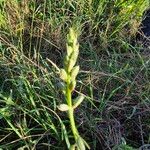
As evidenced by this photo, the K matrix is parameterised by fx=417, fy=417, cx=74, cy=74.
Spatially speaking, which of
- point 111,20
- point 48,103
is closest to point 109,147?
point 48,103

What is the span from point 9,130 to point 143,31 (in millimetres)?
1227

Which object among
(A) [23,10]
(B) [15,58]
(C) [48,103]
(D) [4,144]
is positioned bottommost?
(D) [4,144]

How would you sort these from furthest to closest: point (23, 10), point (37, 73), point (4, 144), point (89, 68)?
point (23, 10) < point (89, 68) < point (37, 73) < point (4, 144)

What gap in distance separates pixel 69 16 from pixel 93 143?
982 millimetres

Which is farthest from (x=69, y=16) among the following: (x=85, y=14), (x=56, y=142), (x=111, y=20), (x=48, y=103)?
(x=56, y=142)

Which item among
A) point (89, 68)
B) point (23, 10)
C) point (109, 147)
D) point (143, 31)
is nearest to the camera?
point (109, 147)

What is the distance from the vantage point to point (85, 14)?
255cm

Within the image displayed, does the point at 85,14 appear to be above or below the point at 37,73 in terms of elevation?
above

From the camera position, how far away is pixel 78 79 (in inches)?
81.9

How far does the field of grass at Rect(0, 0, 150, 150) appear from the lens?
182 centimetres

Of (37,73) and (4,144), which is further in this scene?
(37,73)

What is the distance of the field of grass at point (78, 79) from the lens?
1.82 meters

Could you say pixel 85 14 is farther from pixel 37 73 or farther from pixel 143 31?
pixel 37 73

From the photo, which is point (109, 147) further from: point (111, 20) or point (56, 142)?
point (111, 20)
